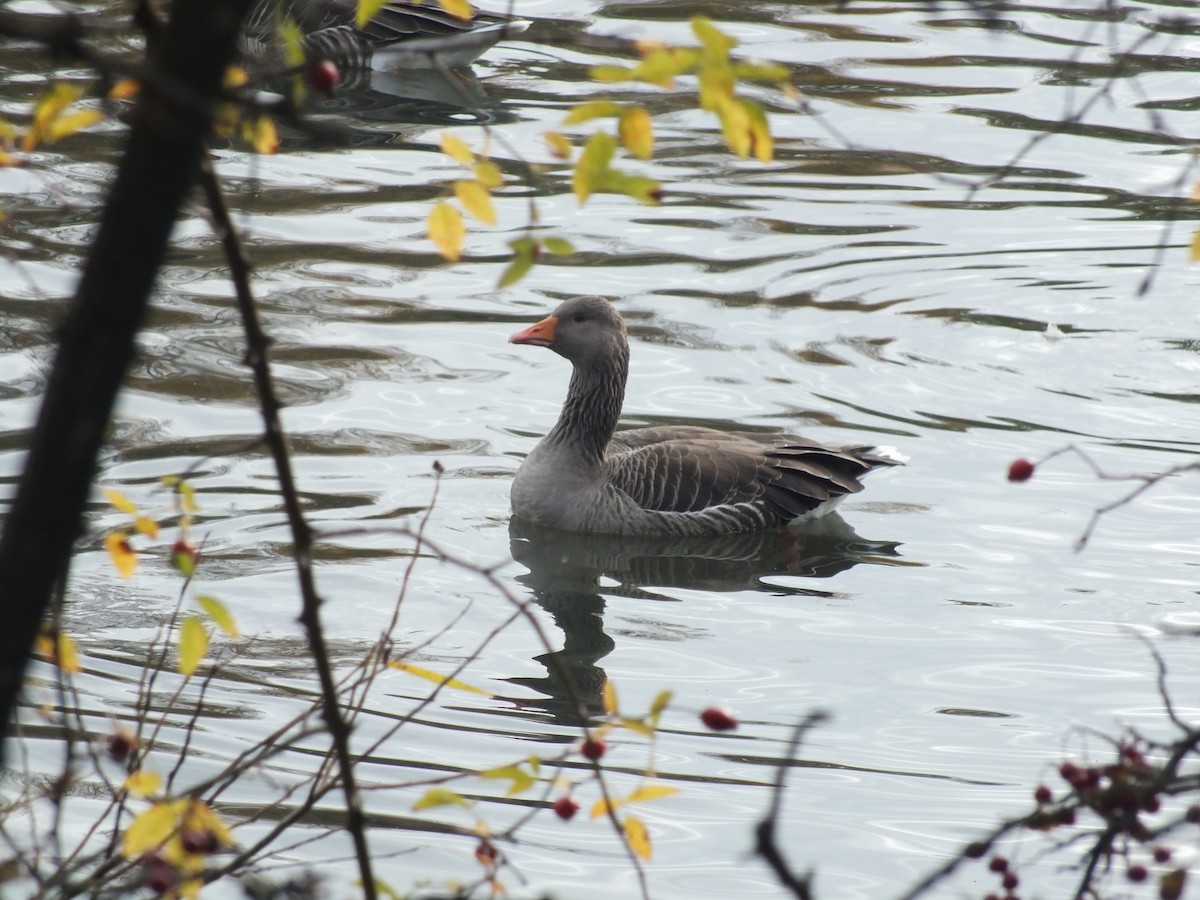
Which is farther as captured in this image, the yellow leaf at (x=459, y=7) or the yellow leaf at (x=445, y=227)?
the yellow leaf at (x=459, y=7)

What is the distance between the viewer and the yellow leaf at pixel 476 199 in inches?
114

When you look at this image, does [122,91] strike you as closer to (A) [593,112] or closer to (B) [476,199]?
(B) [476,199]

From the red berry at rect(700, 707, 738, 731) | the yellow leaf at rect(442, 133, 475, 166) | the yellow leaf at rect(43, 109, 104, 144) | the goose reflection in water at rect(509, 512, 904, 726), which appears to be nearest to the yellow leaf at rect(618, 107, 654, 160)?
the yellow leaf at rect(442, 133, 475, 166)

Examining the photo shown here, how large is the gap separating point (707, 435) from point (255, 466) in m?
2.78

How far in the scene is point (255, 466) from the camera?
960 centimetres

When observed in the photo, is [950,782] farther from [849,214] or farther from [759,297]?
[849,214]

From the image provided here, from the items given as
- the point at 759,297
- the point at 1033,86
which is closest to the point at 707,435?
the point at 759,297

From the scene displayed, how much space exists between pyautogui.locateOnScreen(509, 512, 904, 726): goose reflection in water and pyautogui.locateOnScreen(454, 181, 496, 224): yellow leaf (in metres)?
5.18

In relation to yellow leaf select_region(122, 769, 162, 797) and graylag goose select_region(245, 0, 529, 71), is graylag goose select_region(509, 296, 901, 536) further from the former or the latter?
graylag goose select_region(245, 0, 529, 71)

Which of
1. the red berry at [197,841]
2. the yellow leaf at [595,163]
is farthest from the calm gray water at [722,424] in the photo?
the red berry at [197,841]

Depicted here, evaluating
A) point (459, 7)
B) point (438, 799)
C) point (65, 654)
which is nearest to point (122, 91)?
point (459, 7)

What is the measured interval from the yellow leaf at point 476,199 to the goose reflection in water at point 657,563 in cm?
518

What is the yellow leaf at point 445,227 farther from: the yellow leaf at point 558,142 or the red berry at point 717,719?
the red berry at point 717,719

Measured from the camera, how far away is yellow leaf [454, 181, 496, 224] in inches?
114
